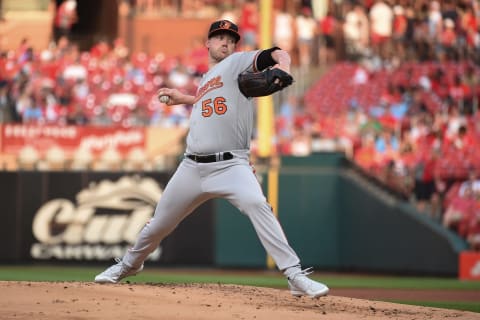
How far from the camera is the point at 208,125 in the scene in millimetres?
7621

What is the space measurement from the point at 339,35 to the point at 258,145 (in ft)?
17.8

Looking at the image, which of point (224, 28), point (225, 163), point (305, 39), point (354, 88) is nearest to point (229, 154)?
point (225, 163)

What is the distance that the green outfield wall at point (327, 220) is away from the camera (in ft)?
55.3

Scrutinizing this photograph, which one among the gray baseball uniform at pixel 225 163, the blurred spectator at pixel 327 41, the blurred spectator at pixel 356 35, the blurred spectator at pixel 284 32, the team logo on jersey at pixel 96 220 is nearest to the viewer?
the gray baseball uniform at pixel 225 163

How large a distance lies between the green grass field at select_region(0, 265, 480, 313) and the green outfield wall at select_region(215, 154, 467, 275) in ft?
1.70

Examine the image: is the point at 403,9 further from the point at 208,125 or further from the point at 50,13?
the point at 208,125

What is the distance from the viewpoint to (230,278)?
14.8 m

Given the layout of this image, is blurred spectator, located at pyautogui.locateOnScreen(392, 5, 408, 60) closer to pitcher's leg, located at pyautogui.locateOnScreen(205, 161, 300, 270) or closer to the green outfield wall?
the green outfield wall

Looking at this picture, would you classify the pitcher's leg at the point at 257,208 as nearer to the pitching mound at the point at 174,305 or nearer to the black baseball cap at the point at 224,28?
the pitching mound at the point at 174,305

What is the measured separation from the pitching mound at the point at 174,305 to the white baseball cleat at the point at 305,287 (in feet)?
0.41

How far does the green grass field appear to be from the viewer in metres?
13.4

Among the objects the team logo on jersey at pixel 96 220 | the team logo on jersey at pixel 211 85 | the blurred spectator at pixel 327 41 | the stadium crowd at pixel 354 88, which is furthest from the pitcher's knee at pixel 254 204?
the blurred spectator at pixel 327 41

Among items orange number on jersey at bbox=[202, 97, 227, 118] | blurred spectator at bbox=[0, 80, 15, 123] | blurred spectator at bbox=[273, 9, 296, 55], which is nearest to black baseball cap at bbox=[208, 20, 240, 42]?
orange number on jersey at bbox=[202, 97, 227, 118]

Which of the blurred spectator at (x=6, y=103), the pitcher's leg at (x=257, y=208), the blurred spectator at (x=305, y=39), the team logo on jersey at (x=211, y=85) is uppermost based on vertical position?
the blurred spectator at (x=305, y=39)
